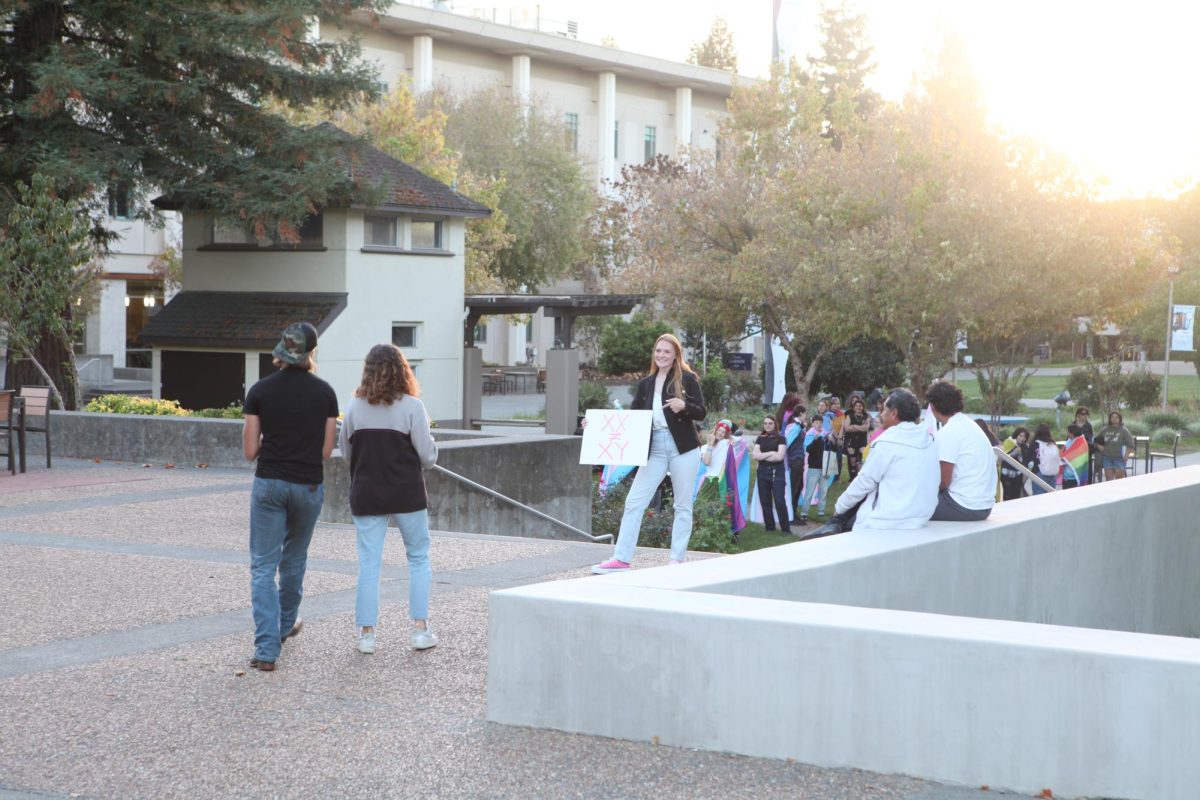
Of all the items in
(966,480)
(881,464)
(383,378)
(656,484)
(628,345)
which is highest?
(628,345)

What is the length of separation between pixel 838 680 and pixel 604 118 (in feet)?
216

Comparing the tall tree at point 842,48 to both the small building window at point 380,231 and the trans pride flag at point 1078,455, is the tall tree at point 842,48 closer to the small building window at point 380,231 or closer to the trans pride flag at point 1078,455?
the small building window at point 380,231

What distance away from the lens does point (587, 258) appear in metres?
61.6

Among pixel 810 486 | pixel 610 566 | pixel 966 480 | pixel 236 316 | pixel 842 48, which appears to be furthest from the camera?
pixel 842 48

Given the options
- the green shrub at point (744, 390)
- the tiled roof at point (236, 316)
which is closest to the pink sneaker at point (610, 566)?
the tiled roof at point (236, 316)

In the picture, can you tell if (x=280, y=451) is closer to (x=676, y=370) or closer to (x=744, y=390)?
(x=676, y=370)

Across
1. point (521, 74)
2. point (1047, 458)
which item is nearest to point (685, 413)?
point (1047, 458)

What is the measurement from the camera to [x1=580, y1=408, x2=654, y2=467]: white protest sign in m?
10.1

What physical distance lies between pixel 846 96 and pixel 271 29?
22.3 m

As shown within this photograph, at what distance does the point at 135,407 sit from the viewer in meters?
20.9

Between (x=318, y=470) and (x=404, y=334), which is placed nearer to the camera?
(x=318, y=470)

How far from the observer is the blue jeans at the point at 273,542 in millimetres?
7254

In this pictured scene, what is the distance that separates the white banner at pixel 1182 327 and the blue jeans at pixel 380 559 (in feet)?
104

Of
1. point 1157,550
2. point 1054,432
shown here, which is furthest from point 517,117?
point 1157,550
